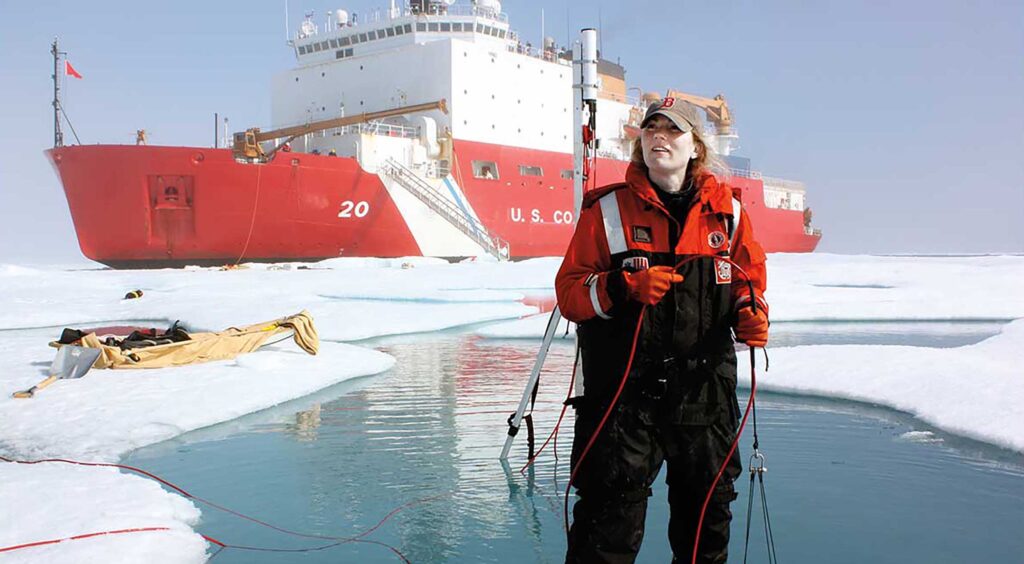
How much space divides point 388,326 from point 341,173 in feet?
29.3

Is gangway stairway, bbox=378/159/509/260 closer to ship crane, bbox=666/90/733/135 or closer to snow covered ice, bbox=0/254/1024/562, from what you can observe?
snow covered ice, bbox=0/254/1024/562

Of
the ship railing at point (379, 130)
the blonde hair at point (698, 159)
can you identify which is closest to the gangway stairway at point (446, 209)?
the ship railing at point (379, 130)

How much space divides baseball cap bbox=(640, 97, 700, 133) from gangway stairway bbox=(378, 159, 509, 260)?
17.2 m

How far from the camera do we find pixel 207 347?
6.39 meters

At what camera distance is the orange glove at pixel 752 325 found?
191cm

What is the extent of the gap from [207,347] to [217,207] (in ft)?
38.2

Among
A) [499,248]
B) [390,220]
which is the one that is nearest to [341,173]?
[390,220]

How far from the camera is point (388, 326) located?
10.0m

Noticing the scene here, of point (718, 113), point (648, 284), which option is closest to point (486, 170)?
point (718, 113)

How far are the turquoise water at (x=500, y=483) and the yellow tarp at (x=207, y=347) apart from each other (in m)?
1.37

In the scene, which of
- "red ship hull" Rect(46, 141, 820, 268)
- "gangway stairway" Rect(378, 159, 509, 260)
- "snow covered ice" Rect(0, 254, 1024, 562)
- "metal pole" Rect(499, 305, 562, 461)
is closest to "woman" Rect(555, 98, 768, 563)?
"metal pole" Rect(499, 305, 562, 461)

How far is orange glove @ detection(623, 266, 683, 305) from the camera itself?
177 centimetres

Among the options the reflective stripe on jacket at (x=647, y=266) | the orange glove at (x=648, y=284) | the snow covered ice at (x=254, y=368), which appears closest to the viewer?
the orange glove at (x=648, y=284)

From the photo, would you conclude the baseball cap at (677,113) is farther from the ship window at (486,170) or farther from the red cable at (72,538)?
the ship window at (486,170)
